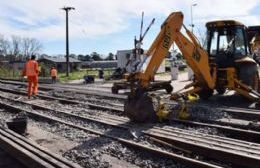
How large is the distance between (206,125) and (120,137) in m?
2.42

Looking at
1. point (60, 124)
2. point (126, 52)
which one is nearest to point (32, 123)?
point (60, 124)

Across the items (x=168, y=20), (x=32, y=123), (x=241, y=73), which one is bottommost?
(x=32, y=123)

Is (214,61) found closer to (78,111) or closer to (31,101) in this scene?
(78,111)

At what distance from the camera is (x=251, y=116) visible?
1293 centimetres

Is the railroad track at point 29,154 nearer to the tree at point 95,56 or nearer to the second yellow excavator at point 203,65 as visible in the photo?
the second yellow excavator at point 203,65

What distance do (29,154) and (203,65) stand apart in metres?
8.53

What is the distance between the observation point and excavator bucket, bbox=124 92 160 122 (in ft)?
38.7

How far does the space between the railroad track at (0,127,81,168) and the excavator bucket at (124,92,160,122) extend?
10.8ft

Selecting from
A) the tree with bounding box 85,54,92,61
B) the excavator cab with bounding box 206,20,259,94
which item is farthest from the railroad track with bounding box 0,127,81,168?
the tree with bounding box 85,54,92,61

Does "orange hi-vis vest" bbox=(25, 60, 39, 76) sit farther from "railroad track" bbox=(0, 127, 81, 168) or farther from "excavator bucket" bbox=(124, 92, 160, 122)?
"railroad track" bbox=(0, 127, 81, 168)

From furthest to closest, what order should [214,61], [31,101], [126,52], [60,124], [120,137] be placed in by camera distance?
1. [126,52]
2. [31,101]
3. [214,61]
4. [60,124]
5. [120,137]

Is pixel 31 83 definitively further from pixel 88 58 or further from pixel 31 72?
pixel 88 58

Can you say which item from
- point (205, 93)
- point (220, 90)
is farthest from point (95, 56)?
point (205, 93)

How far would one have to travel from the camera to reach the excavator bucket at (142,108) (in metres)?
11.8
